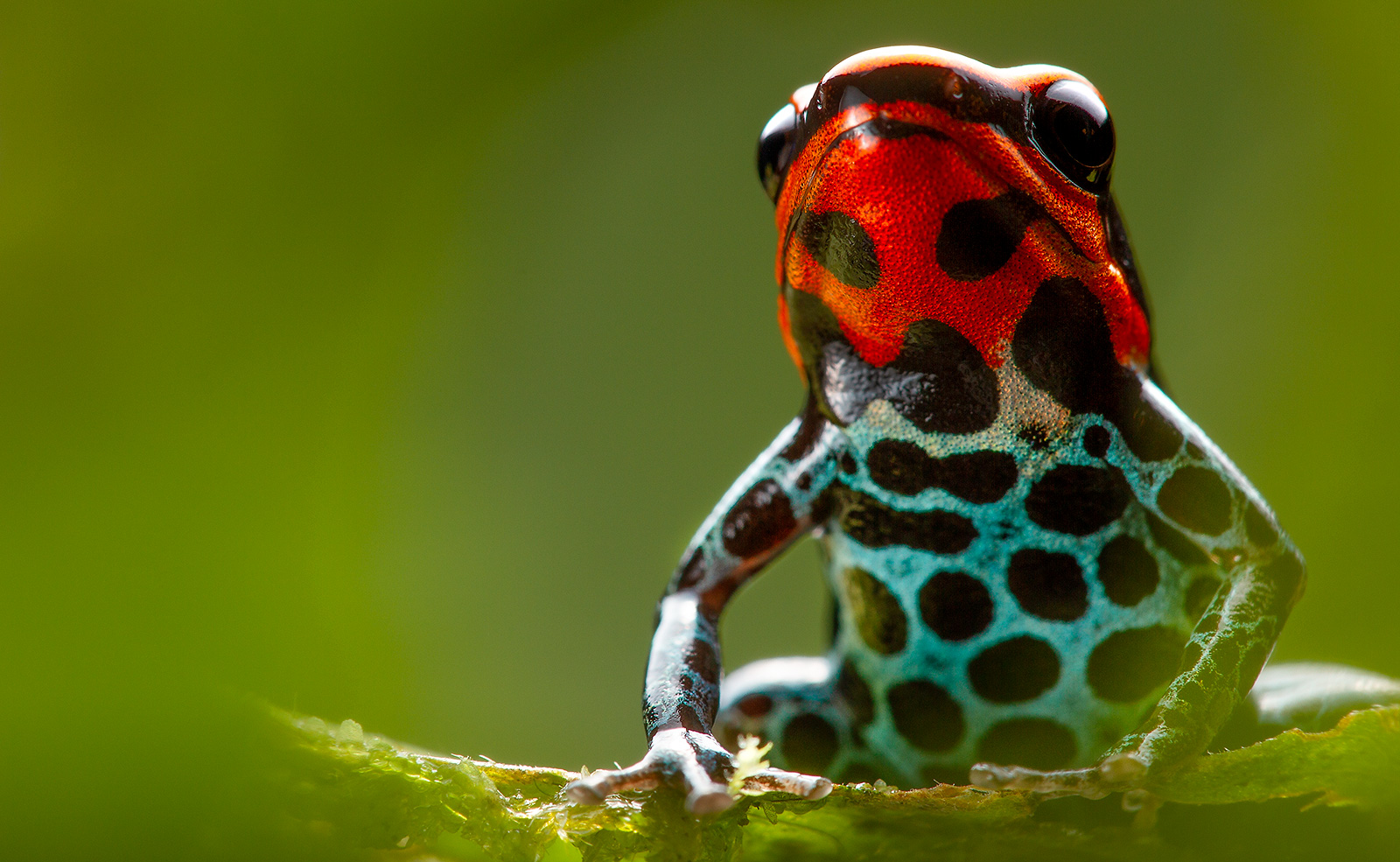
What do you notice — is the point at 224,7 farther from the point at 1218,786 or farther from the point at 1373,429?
the point at 1373,429

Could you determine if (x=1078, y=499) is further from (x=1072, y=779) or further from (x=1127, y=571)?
(x=1072, y=779)

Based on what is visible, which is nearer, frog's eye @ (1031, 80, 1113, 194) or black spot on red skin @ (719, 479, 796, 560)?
frog's eye @ (1031, 80, 1113, 194)

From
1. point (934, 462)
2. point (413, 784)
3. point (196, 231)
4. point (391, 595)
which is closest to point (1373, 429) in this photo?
point (934, 462)

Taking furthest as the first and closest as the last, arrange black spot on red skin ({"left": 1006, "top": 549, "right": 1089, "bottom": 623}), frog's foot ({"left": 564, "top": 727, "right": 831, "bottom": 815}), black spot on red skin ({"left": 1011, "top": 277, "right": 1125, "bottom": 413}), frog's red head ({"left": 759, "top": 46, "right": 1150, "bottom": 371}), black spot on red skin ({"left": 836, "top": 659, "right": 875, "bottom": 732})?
black spot on red skin ({"left": 836, "top": 659, "right": 875, "bottom": 732}) < black spot on red skin ({"left": 1006, "top": 549, "right": 1089, "bottom": 623}) < black spot on red skin ({"left": 1011, "top": 277, "right": 1125, "bottom": 413}) < frog's red head ({"left": 759, "top": 46, "right": 1150, "bottom": 371}) < frog's foot ({"left": 564, "top": 727, "right": 831, "bottom": 815})

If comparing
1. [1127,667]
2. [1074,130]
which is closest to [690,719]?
[1127,667]

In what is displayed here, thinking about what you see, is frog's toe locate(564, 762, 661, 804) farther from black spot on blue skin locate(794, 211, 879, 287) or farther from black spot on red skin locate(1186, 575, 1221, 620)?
black spot on red skin locate(1186, 575, 1221, 620)

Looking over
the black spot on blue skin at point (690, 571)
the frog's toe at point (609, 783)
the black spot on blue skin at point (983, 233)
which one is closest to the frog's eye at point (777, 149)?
the black spot on blue skin at point (983, 233)

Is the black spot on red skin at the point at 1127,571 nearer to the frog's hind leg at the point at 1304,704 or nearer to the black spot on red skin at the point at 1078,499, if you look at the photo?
the black spot on red skin at the point at 1078,499

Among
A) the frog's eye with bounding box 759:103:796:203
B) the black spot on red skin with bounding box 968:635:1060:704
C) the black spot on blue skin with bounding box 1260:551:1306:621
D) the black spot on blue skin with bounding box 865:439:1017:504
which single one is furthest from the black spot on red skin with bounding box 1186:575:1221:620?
the frog's eye with bounding box 759:103:796:203
